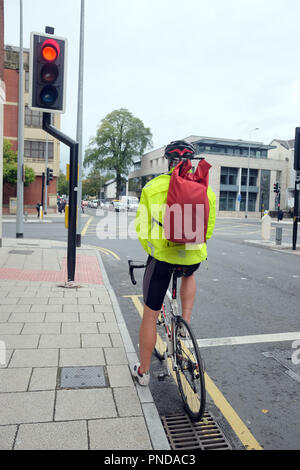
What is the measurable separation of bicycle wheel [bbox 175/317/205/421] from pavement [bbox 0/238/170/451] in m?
0.28

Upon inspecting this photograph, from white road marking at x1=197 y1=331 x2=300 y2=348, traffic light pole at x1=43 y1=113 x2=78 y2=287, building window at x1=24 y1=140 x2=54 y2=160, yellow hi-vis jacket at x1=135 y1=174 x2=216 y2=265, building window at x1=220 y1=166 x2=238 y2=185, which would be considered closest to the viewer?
yellow hi-vis jacket at x1=135 y1=174 x2=216 y2=265

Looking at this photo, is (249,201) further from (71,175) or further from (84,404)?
(84,404)

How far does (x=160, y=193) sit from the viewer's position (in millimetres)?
2945

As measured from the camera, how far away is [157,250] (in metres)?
2.98

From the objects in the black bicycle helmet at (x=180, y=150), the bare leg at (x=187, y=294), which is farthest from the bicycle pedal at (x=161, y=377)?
the black bicycle helmet at (x=180, y=150)

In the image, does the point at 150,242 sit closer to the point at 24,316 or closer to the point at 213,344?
the point at 213,344

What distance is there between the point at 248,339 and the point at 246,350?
369mm

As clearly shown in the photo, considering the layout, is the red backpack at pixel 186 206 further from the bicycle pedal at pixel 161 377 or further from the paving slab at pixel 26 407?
the paving slab at pixel 26 407

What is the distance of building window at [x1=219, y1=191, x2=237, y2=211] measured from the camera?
58287mm

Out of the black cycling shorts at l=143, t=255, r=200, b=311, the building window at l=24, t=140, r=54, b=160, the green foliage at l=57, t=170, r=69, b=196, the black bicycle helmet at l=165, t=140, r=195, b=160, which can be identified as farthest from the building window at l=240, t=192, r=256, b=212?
the green foliage at l=57, t=170, r=69, b=196

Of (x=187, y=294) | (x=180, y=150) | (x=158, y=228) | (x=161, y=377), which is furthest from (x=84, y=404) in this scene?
(x=180, y=150)

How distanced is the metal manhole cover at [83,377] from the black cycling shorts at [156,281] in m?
0.87

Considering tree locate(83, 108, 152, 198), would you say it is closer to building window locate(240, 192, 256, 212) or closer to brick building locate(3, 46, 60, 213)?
building window locate(240, 192, 256, 212)
